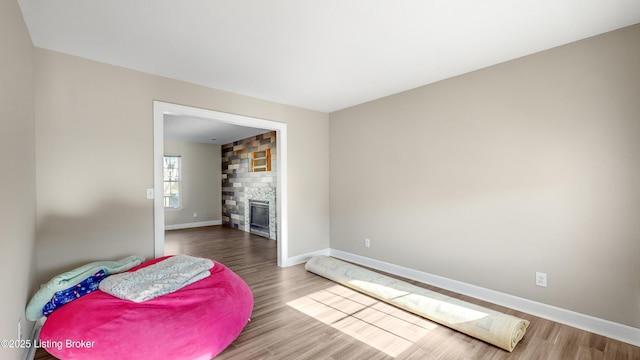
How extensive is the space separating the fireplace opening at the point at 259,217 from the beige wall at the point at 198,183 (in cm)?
195

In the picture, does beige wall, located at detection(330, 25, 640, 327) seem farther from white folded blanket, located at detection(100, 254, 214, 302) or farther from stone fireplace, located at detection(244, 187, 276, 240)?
stone fireplace, located at detection(244, 187, 276, 240)

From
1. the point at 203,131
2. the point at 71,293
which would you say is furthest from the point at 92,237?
the point at 203,131

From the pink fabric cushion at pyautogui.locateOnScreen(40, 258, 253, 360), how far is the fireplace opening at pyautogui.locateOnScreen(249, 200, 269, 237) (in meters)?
4.41

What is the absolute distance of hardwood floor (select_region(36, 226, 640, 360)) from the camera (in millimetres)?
2025

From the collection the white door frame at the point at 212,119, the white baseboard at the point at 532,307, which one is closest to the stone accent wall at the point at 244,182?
the white door frame at the point at 212,119

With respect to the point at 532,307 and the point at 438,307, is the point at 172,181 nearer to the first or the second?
the point at 438,307

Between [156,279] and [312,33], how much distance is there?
7.61ft

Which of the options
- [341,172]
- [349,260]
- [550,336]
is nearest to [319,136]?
[341,172]

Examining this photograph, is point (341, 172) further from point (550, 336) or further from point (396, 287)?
point (550, 336)

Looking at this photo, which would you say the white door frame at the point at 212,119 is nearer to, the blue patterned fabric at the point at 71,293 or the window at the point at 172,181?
the blue patterned fabric at the point at 71,293

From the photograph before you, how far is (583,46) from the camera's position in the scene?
235cm

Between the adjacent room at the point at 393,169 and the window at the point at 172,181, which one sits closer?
the adjacent room at the point at 393,169

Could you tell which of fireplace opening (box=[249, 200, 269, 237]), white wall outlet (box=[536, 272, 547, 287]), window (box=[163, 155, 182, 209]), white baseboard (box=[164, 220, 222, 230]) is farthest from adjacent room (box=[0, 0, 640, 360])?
window (box=[163, 155, 182, 209])

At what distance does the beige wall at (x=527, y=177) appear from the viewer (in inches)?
86.4
